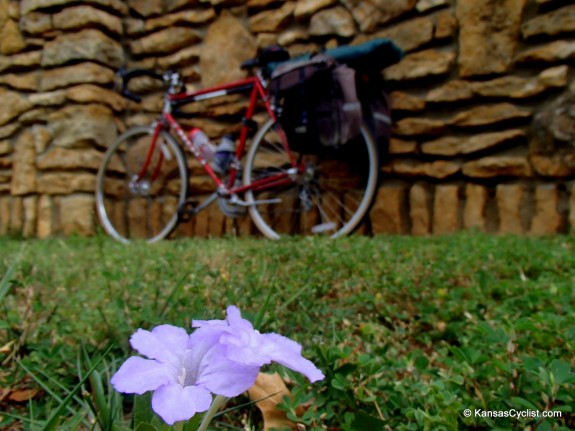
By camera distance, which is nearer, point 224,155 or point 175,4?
point 224,155

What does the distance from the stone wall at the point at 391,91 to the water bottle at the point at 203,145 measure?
0.23m

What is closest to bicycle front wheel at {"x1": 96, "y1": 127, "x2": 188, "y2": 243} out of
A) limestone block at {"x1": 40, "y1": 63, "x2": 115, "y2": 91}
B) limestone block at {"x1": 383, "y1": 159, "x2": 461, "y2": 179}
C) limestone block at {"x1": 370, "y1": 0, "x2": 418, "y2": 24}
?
limestone block at {"x1": 40, "y1": 63, "x2": 115, "y2": 91}

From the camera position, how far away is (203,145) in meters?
3.49

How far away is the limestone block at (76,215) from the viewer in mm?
3762

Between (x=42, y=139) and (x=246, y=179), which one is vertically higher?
(x=42, y=139)

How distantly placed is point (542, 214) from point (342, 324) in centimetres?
192

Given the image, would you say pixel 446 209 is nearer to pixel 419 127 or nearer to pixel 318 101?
pixel 419 127

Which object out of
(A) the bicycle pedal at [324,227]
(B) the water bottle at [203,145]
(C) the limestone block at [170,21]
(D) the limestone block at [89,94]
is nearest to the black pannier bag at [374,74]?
(A) the bicycle pedal at [324,227]

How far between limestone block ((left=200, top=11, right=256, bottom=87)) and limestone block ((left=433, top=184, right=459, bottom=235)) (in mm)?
1641

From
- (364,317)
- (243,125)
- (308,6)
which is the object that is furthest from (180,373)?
(308,6)

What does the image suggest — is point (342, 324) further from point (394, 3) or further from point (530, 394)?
point (394, 3)

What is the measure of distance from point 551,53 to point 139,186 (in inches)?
111

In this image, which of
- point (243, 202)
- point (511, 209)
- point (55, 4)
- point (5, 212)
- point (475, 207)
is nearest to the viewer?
point (511, 209)

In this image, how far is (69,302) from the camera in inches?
51.3
